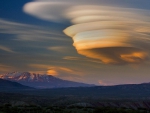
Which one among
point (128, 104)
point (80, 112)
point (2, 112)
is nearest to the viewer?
point (2, 112)

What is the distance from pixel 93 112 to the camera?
203ft

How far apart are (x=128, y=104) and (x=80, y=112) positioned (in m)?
110

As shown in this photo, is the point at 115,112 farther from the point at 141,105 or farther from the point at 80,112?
the point at 141,105

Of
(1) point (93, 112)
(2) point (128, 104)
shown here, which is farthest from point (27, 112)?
(2) point (128, 104)

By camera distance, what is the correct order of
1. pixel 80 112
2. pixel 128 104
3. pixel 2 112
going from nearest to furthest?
1. pixel 2 112
2. pixel 80 112
3. pixel 128 104

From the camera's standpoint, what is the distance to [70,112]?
58500mm

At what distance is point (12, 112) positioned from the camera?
5753cm

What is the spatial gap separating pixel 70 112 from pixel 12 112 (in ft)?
36.1

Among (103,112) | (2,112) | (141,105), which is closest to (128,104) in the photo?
(141,105)

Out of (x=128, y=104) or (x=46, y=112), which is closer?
(x=46, y=112)

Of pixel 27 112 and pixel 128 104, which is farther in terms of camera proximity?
pixel 128 104

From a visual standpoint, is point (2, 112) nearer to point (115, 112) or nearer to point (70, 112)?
point (70, 112)

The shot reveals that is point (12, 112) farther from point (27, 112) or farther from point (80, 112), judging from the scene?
point (80, 112)

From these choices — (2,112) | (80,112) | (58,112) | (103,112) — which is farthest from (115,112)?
(2,112)
